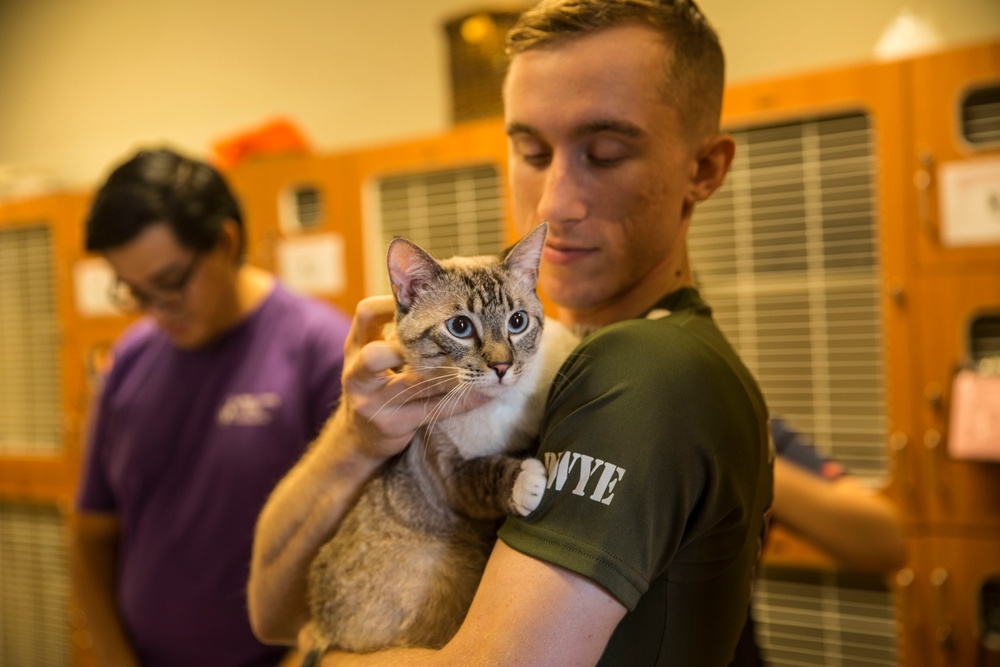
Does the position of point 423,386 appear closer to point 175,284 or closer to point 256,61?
point 175,284

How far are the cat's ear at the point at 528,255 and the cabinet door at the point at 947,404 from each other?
64.1 inches

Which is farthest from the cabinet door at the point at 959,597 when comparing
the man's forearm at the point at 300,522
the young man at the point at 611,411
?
the man's forearm at the point at 300,522

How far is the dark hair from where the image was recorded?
76.1 inches

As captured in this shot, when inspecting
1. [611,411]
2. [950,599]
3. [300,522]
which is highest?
[611,411]

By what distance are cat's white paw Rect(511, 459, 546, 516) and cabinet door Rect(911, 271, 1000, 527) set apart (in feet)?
5.72

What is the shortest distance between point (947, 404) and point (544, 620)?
6.01ft

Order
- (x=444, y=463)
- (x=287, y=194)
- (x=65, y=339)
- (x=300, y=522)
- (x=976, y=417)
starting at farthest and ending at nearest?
(x=65, y=339) → (x=287, y=194) → (x=976, y=417) → (x=300, y=522) → (x=444, y=463)

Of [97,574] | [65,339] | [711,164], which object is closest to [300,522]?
[711,164]

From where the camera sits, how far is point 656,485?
81 centimetres

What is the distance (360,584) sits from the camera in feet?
3.68

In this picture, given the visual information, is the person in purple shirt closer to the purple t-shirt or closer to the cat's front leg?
the purple t-shirt

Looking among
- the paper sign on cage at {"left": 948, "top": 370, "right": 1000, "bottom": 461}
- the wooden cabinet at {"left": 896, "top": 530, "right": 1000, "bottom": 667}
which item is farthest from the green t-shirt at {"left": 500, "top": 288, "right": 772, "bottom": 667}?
the wooden cabinet at {"left": 896, "top": 530, "right": 1000, "bottom": 667}

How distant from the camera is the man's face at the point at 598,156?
100cm

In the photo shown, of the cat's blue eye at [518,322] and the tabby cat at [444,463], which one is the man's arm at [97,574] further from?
the cat's blue eye at [518,322]
